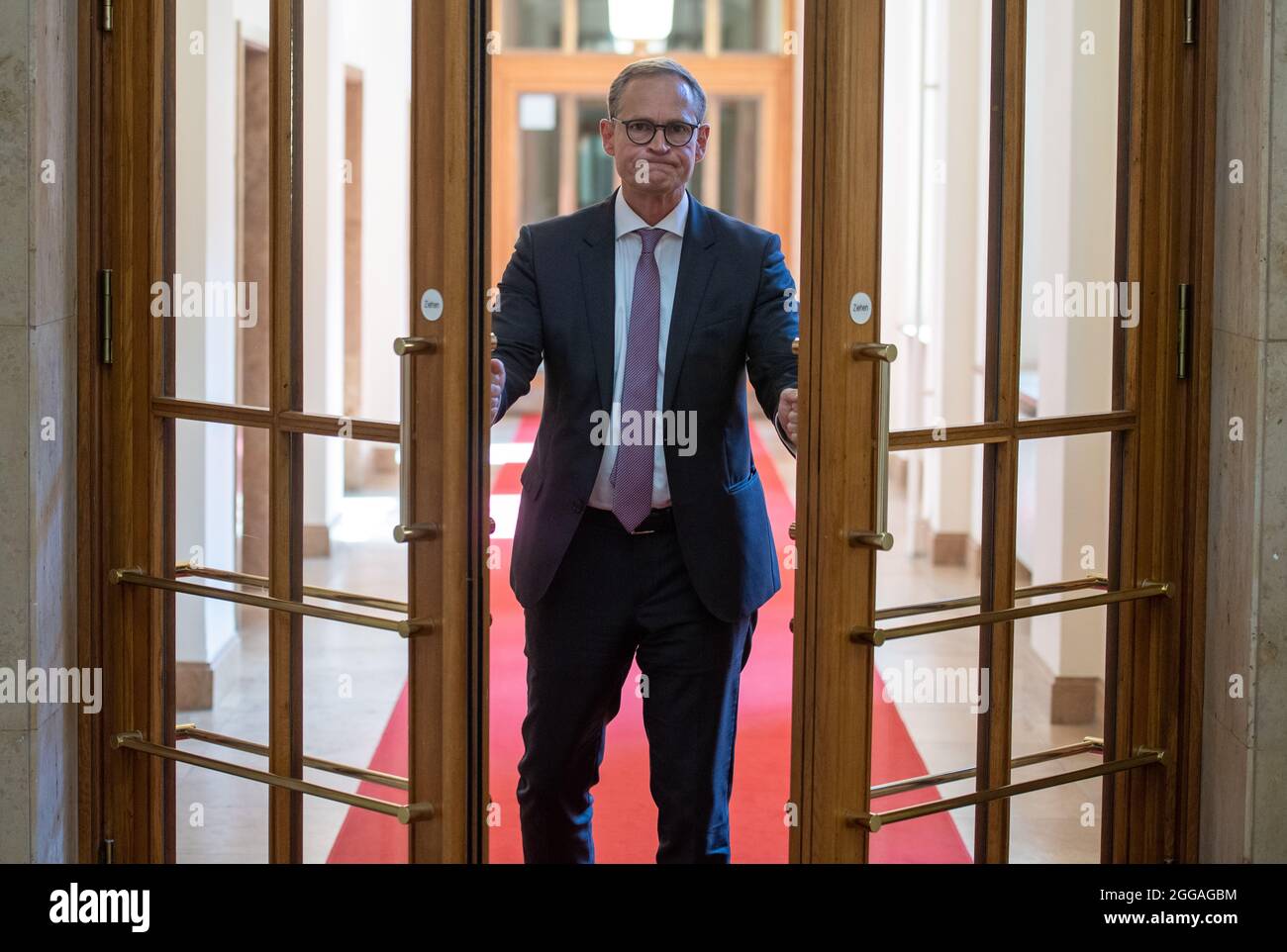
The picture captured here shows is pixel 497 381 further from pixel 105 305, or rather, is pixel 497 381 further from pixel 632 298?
pixel 105 305

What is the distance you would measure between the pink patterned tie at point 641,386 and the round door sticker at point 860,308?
639 mm

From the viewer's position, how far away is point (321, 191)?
105 inches

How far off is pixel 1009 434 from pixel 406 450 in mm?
1046

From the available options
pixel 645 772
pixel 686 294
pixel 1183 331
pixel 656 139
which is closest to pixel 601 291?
pixel 686 294

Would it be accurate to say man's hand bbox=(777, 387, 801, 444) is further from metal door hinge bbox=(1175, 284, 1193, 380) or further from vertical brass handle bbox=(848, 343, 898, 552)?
metal door hinge bbox=(1175, 284, 1193, 380)

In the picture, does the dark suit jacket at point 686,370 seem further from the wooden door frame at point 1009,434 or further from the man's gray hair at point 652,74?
the wooden door frame at point 1009,434

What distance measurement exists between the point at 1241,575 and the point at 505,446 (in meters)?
8.52

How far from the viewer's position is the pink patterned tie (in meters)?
3.07

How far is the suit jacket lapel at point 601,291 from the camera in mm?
3100

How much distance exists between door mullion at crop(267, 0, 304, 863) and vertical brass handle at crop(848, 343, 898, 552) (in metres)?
0.97

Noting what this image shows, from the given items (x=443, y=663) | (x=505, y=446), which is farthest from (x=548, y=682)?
(x=505, y=446)

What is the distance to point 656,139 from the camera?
3.06 m

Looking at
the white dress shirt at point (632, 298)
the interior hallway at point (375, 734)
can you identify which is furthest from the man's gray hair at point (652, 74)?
the interior hallway at point (375, 734)
